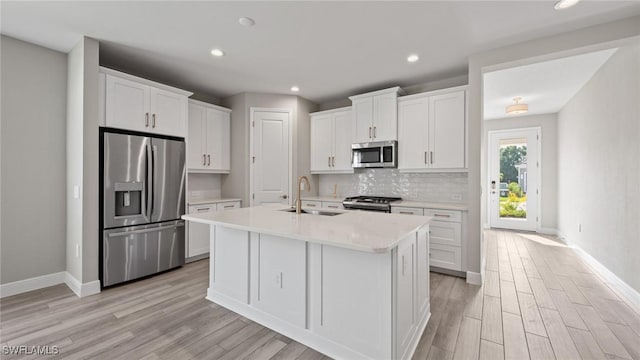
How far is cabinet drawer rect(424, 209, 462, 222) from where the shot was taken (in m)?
3.33

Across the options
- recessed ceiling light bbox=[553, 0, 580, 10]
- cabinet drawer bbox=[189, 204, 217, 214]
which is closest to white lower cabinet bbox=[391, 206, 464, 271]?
recessed ceiling light bbox=[553, 0, 580, 10]

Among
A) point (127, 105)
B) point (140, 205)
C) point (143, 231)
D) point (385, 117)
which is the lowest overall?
point (143, 231)

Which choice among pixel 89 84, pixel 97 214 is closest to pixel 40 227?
pixel 97 214

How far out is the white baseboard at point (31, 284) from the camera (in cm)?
278

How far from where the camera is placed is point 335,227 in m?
1.91

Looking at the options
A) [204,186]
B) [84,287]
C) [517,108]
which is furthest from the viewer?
[517,108]

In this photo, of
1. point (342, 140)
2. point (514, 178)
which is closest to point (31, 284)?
point (342, 140)

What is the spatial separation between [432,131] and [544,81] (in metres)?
1.95

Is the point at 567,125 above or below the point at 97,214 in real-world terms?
above

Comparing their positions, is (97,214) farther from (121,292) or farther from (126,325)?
(126,325)

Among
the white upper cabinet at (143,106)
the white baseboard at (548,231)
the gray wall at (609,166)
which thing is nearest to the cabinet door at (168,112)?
the white upper cabinet at (143,106)

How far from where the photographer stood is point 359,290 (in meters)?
1.73

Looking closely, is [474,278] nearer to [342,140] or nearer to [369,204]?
[369,204]

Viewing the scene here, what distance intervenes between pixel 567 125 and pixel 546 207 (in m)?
1.83
